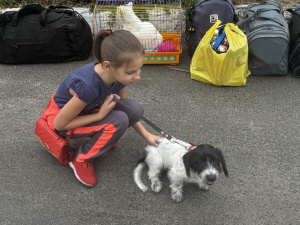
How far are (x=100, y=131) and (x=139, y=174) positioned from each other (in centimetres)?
50

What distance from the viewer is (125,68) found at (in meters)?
1.96

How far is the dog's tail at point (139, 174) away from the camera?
7.89 ft

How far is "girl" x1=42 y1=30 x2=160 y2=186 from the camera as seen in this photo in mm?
1933

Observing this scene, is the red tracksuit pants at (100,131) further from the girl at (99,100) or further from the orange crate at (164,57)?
the orange crate at (164,57)

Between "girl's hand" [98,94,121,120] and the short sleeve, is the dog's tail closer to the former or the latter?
"girl's hand" [98,94,121,120]

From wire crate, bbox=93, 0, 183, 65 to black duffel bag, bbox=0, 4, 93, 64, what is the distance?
1.11 ft

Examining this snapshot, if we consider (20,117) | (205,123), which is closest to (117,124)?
(205,123)

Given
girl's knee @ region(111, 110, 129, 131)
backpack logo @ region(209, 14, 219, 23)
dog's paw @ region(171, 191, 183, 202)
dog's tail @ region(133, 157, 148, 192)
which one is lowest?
dog's paw @ region(171, 191, 183, 202)

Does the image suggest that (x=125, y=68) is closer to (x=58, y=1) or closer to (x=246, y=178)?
(x=246, y=178)

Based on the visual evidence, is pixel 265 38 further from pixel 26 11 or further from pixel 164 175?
pixel 26 11

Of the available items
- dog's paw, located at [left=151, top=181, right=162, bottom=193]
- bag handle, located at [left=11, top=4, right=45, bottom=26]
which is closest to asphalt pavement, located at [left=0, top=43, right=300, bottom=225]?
dog's paw, located at [left=151, top=181, right=162, bottom=193]

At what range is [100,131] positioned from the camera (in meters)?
2.32

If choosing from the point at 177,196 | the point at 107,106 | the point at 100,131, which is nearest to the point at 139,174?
the point at 177,196

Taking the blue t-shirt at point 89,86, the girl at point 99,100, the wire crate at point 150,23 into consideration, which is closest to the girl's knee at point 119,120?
the girl at point 99,100
